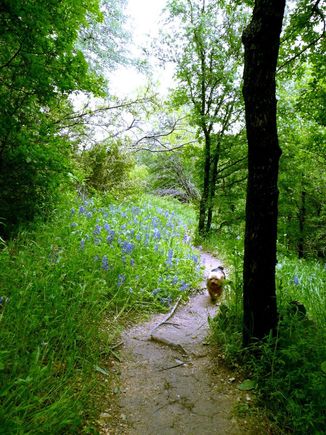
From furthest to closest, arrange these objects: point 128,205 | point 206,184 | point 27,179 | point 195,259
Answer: point 206,184 → point 128,205 → point 195,259 → point 27,179

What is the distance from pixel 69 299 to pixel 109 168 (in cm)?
675

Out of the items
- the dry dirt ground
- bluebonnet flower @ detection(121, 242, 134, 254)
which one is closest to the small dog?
the dry dirt ground

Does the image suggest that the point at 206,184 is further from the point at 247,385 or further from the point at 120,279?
the point at 247,385

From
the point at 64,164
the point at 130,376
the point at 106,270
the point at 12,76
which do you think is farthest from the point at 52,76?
the point at 130,376

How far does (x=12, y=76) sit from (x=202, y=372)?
423 centimetres

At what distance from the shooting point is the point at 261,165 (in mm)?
2721

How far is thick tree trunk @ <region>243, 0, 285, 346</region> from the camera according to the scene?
2564mm

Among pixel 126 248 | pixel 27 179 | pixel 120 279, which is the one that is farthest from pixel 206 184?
pixel 27 179

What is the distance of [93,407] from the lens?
235cm

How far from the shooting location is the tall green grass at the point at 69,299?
1.99 meters

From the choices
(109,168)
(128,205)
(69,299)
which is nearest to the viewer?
(69,299)

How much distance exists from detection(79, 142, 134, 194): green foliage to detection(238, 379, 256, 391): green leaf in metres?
6.85

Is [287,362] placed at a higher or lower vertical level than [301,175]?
lower

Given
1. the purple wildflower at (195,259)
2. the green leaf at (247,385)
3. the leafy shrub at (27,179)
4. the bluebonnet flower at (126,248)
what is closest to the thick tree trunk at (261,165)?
the green leaf at (247,385)
